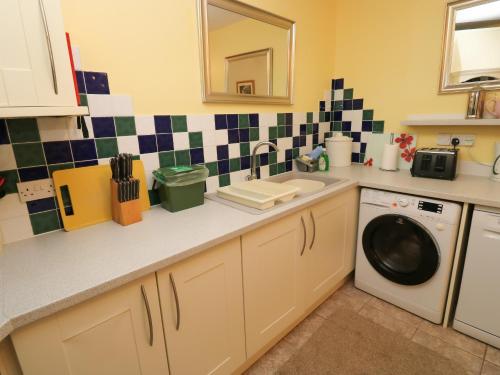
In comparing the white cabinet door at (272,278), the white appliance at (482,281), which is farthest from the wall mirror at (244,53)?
the white appliance at (482,281)

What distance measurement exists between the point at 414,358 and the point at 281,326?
735mm

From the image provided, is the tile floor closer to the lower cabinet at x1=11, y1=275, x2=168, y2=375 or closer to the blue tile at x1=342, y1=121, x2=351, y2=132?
the lower cabinet at x1=11, y1=275, x2=168, y2=375

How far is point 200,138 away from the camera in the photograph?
157 centimetres

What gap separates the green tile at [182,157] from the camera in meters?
1.49

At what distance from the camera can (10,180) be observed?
104 centimetres

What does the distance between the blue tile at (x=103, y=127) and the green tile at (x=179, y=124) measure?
1.00 ft

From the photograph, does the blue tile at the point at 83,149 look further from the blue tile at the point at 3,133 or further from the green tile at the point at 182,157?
the green tile at the point at 182,157

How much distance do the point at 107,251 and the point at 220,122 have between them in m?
0.98

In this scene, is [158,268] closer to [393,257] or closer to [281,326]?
[281,326]

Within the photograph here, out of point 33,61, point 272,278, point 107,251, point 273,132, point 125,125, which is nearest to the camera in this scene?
point 33,61

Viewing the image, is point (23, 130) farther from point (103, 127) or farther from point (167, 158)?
point (167, 158)

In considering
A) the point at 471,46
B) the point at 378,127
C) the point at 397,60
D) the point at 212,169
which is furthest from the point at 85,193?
the point at 471,46

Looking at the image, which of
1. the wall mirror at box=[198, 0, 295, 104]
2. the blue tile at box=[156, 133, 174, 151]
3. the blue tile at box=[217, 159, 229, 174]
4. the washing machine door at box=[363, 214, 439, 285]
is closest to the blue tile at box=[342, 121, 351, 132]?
the wall mirror at box=[198, 0, 295, 104]

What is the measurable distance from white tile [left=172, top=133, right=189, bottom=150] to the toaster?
1557 millimetres
